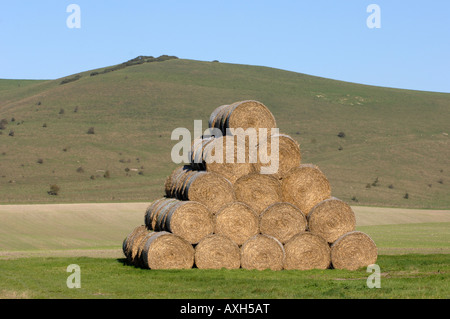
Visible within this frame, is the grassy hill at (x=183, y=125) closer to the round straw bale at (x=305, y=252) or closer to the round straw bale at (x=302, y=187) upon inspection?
the round straw bale at (x=302, y=187)

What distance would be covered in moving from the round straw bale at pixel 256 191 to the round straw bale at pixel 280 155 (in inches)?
11.8

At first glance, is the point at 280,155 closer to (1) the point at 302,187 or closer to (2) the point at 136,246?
(1) the point at 302,187

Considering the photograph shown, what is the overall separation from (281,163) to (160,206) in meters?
3.61

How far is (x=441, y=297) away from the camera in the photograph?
1277cm

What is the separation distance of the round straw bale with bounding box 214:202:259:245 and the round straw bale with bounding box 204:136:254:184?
84cm

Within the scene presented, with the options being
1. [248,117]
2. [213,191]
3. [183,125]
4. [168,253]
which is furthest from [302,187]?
[183,125]

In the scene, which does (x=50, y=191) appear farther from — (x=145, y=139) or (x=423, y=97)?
(x=423, y=97)

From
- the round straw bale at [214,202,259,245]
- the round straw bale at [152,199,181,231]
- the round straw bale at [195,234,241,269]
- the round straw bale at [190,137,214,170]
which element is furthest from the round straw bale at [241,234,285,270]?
the round straw bale at [190,137,214,170]

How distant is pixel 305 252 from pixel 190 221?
2944 millimetres

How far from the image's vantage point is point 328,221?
18984mm

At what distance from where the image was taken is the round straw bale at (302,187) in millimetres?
19219

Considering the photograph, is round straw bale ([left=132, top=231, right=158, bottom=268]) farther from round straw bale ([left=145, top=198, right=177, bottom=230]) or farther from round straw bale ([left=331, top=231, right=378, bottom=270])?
round straw bale ([left=331, top=231, right=378, bottom=270])

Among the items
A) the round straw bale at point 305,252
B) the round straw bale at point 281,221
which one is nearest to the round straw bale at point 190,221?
the round straw bale at point 281,221
